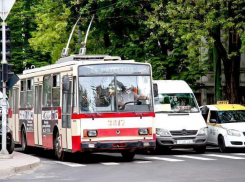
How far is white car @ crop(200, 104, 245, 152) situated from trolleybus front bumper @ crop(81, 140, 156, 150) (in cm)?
491

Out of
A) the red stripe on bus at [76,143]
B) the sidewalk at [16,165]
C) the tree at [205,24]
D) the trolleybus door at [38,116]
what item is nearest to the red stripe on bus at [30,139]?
the trolleybus door at [38,116]

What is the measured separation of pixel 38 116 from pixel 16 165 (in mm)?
5950

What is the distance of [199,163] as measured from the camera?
790 inches

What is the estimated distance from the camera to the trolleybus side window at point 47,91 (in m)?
23.5

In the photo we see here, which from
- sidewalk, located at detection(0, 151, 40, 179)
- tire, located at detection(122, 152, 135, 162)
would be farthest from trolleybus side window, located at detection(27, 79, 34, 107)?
tire, located at detection(122, 152, 135, 162)

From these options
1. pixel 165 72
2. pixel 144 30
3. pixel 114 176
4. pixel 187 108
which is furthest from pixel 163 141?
pixel 144 30

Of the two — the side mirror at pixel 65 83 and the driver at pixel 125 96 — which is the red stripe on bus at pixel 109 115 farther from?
the side mirror at pixel 65 83

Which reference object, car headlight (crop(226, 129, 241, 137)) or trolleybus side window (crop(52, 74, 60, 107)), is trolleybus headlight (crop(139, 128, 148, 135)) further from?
car headlight (crop(226, 129, 241, 137))

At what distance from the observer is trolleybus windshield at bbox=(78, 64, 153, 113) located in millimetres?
20600

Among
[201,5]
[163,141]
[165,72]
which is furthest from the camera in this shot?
[165,72]

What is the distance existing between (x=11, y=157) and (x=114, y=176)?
599 centimetres

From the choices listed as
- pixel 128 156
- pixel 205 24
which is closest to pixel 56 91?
pixel 128 156

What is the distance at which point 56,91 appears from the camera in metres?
22.7

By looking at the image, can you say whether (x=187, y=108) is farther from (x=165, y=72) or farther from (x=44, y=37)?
(x=44, y=37)
